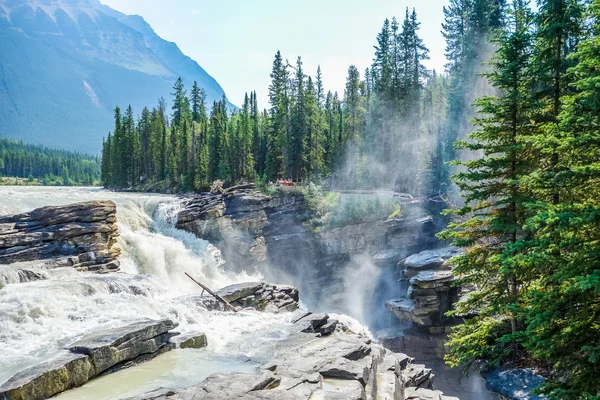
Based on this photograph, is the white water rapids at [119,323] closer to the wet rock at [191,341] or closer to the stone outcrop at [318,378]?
the wet rock at [191,341]

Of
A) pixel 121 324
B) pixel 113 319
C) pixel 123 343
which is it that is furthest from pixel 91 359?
pixel 113 319

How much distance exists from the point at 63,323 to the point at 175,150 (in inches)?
2214

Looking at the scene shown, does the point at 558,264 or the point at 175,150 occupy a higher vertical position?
the point at 175,150

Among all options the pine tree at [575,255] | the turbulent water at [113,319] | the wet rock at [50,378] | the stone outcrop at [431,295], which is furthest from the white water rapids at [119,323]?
the stone outcrop at [431,295]

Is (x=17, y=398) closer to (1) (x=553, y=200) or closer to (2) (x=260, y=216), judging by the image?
(1) (x=553, y=200)

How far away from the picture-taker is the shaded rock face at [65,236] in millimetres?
22005

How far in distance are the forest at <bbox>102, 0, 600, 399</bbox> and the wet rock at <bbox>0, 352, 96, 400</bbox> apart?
1129 cm

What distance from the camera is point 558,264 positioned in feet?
30.7

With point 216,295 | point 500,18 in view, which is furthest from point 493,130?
point 500,18

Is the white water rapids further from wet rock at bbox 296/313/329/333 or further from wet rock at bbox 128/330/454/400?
wet rock at bbox 128/330/454/400

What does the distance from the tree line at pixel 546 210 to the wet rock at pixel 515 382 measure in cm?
50

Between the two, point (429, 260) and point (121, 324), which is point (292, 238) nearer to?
point (429, 260)

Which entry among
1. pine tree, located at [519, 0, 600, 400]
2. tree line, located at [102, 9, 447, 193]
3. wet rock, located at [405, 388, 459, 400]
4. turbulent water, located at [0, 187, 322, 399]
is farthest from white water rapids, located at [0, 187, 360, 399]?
tree line, located at [102, 9, 447, 193]

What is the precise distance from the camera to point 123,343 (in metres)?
11.9
